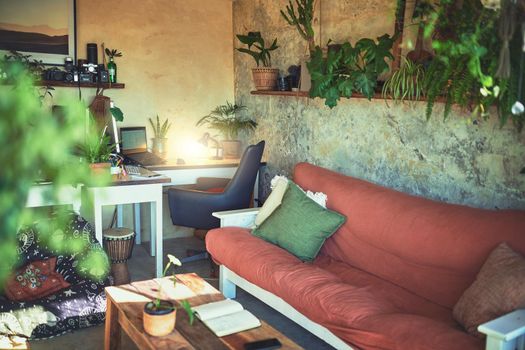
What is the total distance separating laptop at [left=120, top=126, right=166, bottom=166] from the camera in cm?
493

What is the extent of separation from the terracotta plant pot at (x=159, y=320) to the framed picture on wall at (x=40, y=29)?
333 centimetres

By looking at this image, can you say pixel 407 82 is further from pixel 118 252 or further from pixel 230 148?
pixel 230 148

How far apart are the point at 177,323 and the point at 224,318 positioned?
0.21m

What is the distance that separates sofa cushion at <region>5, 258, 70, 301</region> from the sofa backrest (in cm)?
178

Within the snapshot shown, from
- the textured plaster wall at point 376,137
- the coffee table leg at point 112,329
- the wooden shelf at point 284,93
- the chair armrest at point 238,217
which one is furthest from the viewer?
the wooden shelf at point 284,93

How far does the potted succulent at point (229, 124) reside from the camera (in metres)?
5.48

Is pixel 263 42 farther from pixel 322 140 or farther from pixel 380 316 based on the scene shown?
pixel 380 316

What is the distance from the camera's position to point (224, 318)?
7.84ft

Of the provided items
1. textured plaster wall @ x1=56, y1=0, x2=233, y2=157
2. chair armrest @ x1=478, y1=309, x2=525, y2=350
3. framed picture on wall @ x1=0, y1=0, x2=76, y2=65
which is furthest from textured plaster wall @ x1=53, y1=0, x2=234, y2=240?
chair armrest @ x1=478, y1=309, x2=525, y2=350

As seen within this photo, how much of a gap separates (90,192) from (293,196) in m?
2.98

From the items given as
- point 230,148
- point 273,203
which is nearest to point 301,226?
point 273,203

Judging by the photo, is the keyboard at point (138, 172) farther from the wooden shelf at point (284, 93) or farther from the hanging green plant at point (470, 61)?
the hanging green plant at point (470, 61)

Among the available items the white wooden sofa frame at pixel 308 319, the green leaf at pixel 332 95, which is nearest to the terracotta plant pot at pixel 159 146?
the white wooden sofa frame at pixel 308 319

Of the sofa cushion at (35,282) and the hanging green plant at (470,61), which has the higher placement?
the hanging green plant at (470,61)
